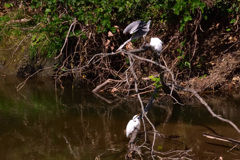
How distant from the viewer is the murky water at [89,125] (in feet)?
9.76

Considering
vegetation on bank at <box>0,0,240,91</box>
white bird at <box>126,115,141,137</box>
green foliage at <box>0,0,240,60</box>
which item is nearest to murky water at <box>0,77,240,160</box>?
white bird at <box>126,115,141,137</box>

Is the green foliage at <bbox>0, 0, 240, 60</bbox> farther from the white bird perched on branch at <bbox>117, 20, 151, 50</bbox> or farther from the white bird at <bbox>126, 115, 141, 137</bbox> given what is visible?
the white bird at <bbox>126, 115, 141, 137</bbox>

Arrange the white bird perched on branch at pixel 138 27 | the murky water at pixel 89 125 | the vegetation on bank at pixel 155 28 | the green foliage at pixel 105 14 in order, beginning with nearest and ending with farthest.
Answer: the murky water at pixel 89 125
the white bird perched on branch at pixel 138 27
the green foliage at pixel 105 14
the vegetation on bank at pixel 155 28

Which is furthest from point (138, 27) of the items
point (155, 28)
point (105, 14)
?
point (155, 28)

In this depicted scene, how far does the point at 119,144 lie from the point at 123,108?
1.13 m

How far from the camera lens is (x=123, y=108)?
4.23 m

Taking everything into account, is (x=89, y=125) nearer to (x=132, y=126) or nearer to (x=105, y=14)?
(x=132, y=126)

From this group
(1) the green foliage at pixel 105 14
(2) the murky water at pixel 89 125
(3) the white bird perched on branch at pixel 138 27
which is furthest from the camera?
(1) the green foliage at pixel 105 14

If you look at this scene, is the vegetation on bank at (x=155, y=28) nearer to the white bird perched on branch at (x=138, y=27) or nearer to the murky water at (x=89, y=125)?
the murky water at (x=89, y=125)

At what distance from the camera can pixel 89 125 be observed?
144 inches

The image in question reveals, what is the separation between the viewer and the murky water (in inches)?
117

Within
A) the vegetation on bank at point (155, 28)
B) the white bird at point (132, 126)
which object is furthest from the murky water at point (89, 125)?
the vegetation on bank at point (155, 28)

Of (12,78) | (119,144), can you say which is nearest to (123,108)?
(119,144)

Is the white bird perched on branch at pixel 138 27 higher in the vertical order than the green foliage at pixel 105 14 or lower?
lower
